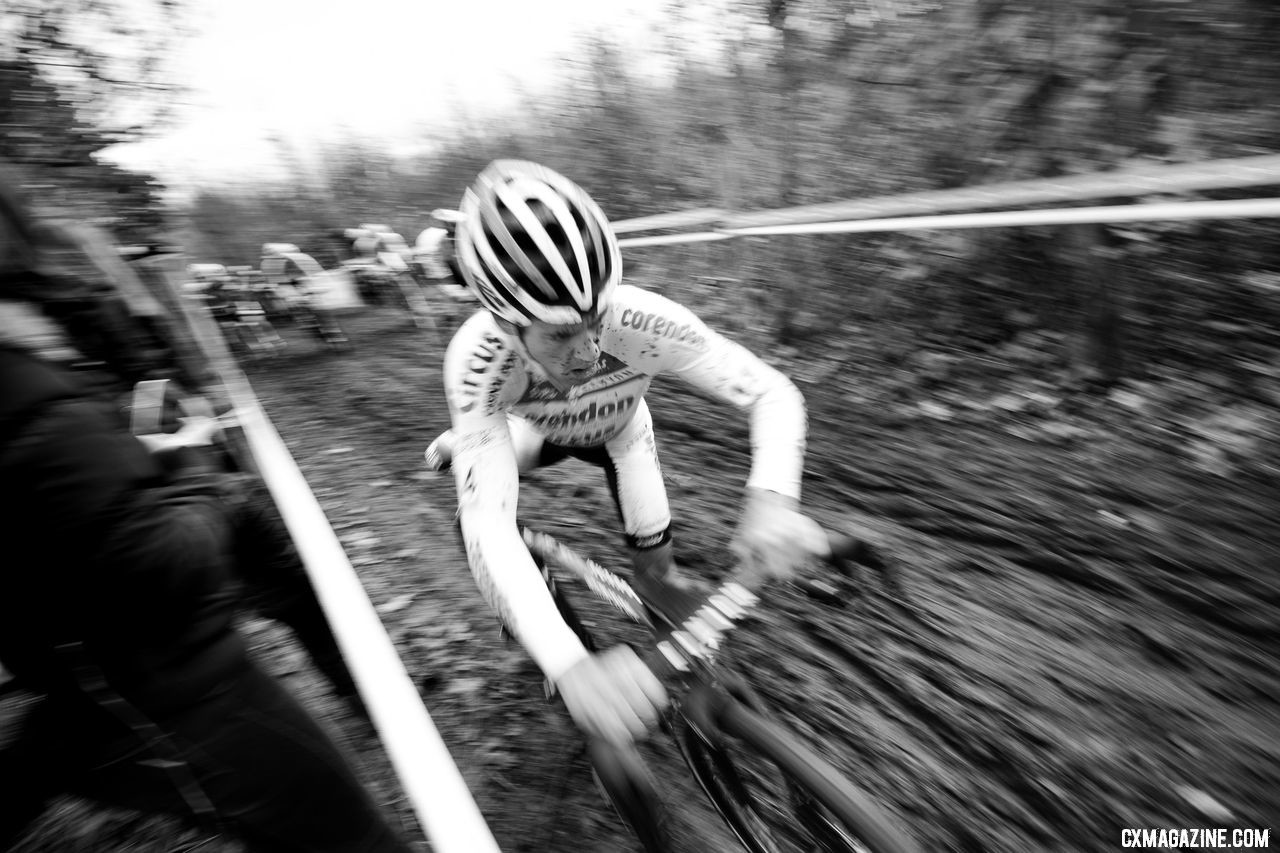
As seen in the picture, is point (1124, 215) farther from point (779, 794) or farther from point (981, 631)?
point (779, 794)

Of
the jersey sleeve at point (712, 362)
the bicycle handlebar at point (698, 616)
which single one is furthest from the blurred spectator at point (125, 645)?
the jersey sleeve at point (712, 362)

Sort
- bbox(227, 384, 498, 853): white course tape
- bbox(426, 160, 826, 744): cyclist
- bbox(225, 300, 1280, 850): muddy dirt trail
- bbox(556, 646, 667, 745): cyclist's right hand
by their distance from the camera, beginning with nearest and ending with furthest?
bbox(227, 384, 498, 853): white course tape, bbox(556, 646, 667, 745): cyclist's right hand, bbox(426, 160, 826, 744): cyclist, bbox(225, 300, 1280, 850): muddy dirt trail

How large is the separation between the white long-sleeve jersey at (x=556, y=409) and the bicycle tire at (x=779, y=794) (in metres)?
0.46

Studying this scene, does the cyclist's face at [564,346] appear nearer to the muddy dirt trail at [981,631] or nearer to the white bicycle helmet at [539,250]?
the white bicycle helmet at [539,250]

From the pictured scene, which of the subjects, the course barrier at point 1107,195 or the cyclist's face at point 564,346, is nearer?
the cyclist's face at point 564,346

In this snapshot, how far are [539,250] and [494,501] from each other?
0.73m

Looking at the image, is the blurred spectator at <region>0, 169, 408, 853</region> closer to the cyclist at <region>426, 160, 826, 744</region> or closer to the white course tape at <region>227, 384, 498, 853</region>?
the white course tape at <region>227, 384, 498, 853</region>

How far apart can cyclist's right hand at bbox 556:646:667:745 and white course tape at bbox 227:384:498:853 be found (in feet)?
0.92

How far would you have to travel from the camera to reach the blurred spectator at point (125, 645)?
1255mm

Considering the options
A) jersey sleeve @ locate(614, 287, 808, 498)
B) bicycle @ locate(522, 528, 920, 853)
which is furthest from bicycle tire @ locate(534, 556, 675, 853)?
jersey sleeve @ locate(614, 287, 808, 498)

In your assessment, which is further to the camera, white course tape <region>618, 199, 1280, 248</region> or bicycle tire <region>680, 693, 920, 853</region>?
white course tape <region>618, 199, 1280, 248</region>

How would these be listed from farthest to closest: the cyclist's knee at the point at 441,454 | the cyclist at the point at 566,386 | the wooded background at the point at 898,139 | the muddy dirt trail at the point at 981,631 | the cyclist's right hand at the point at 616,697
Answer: the wooded background at the point at 898,139 < the cyclist's knee at the point at 441,454 < the muddy dirt trail at the point at 981,631 < the cyclist at the point at 566,386 < the cyclist's right hand at the point at 616,697

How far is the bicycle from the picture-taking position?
1.42 metres

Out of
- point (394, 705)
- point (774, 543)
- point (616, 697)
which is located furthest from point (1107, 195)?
point (394, 705)
